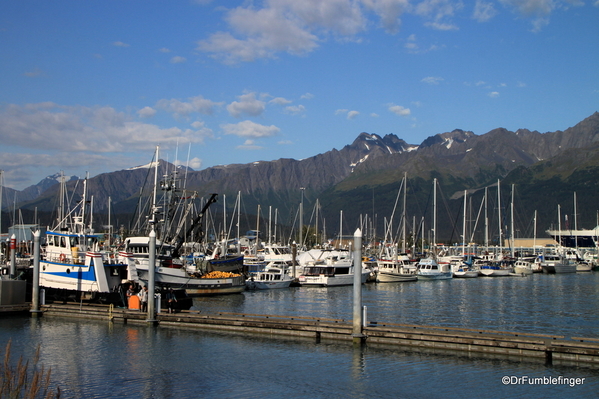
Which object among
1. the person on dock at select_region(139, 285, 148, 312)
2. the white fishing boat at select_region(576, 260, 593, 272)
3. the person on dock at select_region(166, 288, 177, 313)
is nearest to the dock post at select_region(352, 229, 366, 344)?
the person on dock at select_region(166, 288, 177, 313)

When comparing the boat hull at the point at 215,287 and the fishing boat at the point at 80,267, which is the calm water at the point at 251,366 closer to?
the fishing boat at the point at 80,267

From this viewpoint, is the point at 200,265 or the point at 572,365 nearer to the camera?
the point at 572,365

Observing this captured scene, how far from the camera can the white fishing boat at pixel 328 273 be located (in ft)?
286

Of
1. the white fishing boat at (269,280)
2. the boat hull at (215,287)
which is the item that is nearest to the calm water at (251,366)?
the boat hull at (215,287)

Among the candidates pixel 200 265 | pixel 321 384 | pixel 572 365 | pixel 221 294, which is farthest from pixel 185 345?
pixel 200 265

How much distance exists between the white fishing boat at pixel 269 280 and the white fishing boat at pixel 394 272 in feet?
62.3

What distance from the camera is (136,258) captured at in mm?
60281

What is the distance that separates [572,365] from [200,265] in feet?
191

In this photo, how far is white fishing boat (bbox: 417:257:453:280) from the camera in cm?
10769

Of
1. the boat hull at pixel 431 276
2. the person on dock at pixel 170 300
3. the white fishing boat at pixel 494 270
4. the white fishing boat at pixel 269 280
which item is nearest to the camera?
the person on dock at pixel 170 300

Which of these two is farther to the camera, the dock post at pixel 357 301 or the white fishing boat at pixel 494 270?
the white fishing boat at pixel 494 270

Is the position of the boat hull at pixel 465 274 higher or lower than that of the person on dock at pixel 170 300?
lower

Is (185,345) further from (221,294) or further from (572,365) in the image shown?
(221,294)

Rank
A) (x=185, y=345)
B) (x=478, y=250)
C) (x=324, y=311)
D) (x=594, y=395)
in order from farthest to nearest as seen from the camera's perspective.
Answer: (x=478, y=250)
(x=324, y=311)
(x=185, y=345)
(x=594, y=395)
